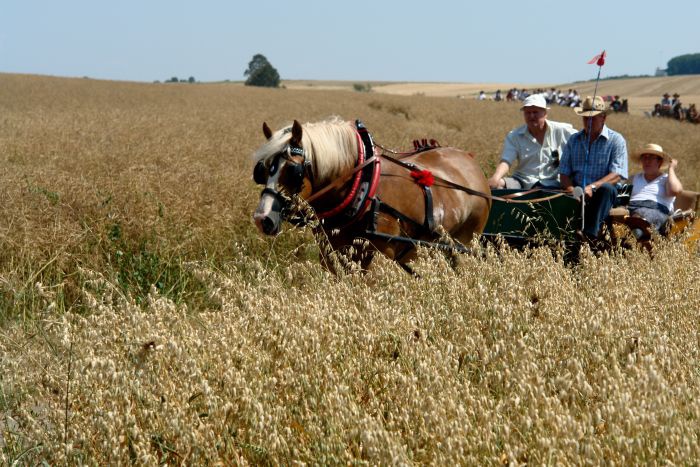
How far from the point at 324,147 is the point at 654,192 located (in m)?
3.33

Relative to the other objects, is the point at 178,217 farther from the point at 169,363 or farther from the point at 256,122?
the point at 256,122

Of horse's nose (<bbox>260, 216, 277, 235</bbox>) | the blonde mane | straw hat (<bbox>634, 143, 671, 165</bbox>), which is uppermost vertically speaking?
the blonde mane

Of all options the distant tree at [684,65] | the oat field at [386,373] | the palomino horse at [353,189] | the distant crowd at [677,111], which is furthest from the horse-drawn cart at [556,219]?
the distant tree at [684,65]

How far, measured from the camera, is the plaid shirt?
640 cm

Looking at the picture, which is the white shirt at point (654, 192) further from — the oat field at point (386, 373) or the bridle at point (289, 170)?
the bridle at point (289, 170)

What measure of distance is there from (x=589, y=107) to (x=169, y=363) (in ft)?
15.9

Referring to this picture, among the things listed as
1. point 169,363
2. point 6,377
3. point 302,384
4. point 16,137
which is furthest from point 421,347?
point 16,137

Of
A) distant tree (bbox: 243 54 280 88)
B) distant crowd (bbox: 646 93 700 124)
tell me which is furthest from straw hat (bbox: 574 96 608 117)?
distant tree (bbox: 243 54 280 88)

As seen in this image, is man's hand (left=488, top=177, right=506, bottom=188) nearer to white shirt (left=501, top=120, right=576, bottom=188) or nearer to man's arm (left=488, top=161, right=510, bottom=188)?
man's arm (left=488, top=161, right=510, bottom=188)

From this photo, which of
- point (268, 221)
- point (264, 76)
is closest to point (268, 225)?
point (268, 221)

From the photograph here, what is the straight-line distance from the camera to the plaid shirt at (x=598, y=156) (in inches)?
252

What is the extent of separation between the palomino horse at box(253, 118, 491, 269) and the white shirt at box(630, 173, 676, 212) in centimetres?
188

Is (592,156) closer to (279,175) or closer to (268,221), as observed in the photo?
(279,175)

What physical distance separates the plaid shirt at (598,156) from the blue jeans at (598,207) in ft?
1.23
